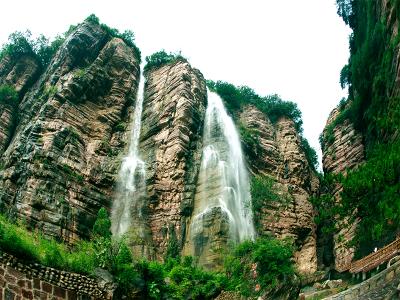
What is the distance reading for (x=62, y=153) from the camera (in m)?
27.2

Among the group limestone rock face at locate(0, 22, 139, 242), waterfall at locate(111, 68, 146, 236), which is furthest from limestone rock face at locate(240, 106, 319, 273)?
limestone rock face at locate(0, 22, 139, 242)

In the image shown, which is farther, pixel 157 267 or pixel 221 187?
pixel 221 187

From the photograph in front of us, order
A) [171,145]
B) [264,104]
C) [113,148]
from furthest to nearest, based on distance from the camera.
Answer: [264,104] < [113,148] < [171,145]

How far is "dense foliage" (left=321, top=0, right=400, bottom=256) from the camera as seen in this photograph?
1227cm

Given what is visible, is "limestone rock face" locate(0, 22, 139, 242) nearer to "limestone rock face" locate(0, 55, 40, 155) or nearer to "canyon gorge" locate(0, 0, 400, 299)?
"canyon gorge" locate(0, 0, 400, 299)

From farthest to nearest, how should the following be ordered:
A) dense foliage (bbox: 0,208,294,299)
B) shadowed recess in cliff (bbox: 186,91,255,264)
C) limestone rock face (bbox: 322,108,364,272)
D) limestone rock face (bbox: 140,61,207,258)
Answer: limestone rock face (bbox: 322,108,364,272), limestone rock face (bbox: 140,61,207,258), shadowed recess in cliff (bbox: 186,91,255,264), dense foliage (bbox: 0,208,294,299)

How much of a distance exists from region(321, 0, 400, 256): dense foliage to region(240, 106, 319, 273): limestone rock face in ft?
9.67

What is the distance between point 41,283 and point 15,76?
26566mm

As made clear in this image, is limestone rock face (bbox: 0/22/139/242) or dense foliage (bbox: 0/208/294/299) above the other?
limestone rock face (bbox: 0/22/139/242)

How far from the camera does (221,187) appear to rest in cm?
2816

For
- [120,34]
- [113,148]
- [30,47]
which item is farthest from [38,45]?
[113,148]

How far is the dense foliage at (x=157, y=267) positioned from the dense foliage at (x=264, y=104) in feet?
73.8

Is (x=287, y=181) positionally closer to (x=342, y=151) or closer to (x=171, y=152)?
A: (x=342, y=151)

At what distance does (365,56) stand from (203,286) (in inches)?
689
